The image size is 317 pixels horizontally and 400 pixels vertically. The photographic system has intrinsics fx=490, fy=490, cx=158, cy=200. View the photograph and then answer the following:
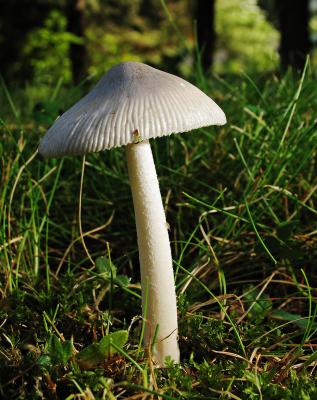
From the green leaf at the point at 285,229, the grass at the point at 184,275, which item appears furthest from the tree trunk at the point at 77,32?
the green leaf at the point at 285,229

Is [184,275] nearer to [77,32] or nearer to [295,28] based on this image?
[295,28]

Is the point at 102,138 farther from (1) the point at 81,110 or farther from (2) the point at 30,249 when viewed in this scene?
(2) the point at 30,249

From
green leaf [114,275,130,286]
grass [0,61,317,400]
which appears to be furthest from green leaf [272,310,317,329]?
green leaf [114,275,130,286]

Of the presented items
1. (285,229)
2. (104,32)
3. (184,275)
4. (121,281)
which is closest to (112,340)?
(121,281)

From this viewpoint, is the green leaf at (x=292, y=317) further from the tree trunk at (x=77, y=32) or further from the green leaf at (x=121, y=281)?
the tree trunk at (x=77, y=32)

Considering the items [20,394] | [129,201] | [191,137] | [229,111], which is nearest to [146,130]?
[20,394]
